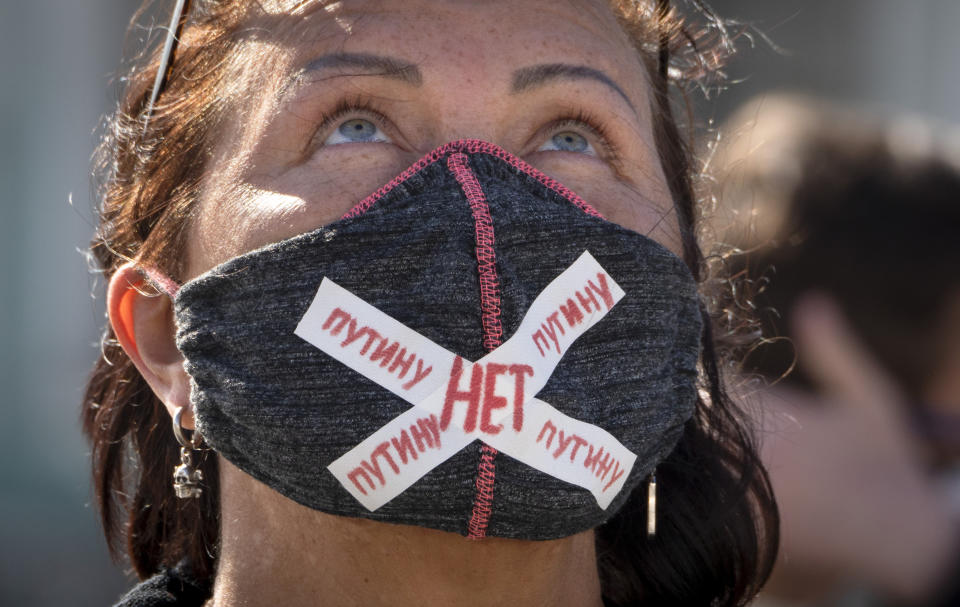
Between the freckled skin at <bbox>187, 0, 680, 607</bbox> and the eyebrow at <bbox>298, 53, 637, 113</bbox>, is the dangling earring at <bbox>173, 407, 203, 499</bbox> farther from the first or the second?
the eyebrow at <bbox>298, 53, 637, 113</bbox>

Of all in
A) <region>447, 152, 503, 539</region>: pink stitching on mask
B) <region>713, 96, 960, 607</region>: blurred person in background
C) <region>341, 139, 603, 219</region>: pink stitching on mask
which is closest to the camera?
<region>447, 152, 503, 539</region>: pink stitching on mask

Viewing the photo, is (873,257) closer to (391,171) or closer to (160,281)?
(391,171)

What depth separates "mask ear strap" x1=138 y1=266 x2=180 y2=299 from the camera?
2410 mm

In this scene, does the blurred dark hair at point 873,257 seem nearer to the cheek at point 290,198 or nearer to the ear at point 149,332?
the cheek at point 290,198

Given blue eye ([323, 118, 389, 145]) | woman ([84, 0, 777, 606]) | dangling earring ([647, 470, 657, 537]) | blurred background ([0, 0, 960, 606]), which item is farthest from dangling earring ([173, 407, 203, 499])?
blurred background ([0, 0, 960, 606])

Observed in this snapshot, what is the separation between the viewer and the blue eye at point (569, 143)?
2.39m

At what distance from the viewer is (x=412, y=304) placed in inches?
78.3

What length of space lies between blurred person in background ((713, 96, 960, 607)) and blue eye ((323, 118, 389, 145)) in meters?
1.46

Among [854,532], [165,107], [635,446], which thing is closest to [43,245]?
[165,107]

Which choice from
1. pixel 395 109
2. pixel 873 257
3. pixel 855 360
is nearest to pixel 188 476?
pixel 395 109

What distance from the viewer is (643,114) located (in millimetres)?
2592

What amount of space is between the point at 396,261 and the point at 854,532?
208 centimetres

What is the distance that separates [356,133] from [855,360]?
1.97 meters

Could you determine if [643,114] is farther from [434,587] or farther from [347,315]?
[434,587]
